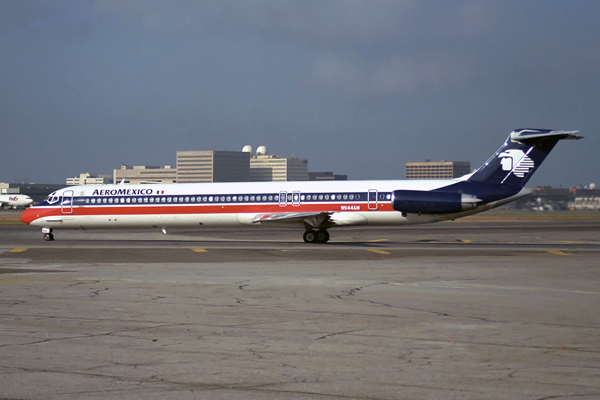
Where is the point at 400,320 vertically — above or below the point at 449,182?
below

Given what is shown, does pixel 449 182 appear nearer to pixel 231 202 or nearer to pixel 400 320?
pixel 231 202

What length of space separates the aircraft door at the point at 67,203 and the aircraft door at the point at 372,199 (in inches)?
648

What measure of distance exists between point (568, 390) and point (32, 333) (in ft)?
24.6

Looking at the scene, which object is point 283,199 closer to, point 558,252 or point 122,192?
point 122,192

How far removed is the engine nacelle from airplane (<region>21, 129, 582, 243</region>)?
48mm

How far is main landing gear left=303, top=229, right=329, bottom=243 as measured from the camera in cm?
3076

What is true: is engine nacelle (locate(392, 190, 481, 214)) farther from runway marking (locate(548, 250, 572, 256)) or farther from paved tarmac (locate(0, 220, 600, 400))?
paved tarmac (locate(0, 220, 600, 400))

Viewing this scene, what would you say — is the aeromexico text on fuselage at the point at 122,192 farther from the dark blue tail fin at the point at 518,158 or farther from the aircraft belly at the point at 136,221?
the dark blue tail fin at the point at 518,158

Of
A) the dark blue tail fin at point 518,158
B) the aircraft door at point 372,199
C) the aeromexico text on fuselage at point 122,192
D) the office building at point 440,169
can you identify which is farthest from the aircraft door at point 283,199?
the office building at point 440,169

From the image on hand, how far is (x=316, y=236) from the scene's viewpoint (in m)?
30.8

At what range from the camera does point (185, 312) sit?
11.3 m

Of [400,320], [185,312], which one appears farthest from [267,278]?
[400,320]

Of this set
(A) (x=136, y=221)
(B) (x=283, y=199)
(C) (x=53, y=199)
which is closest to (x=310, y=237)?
(B) (x=283, y=199)

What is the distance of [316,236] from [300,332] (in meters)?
21.4
